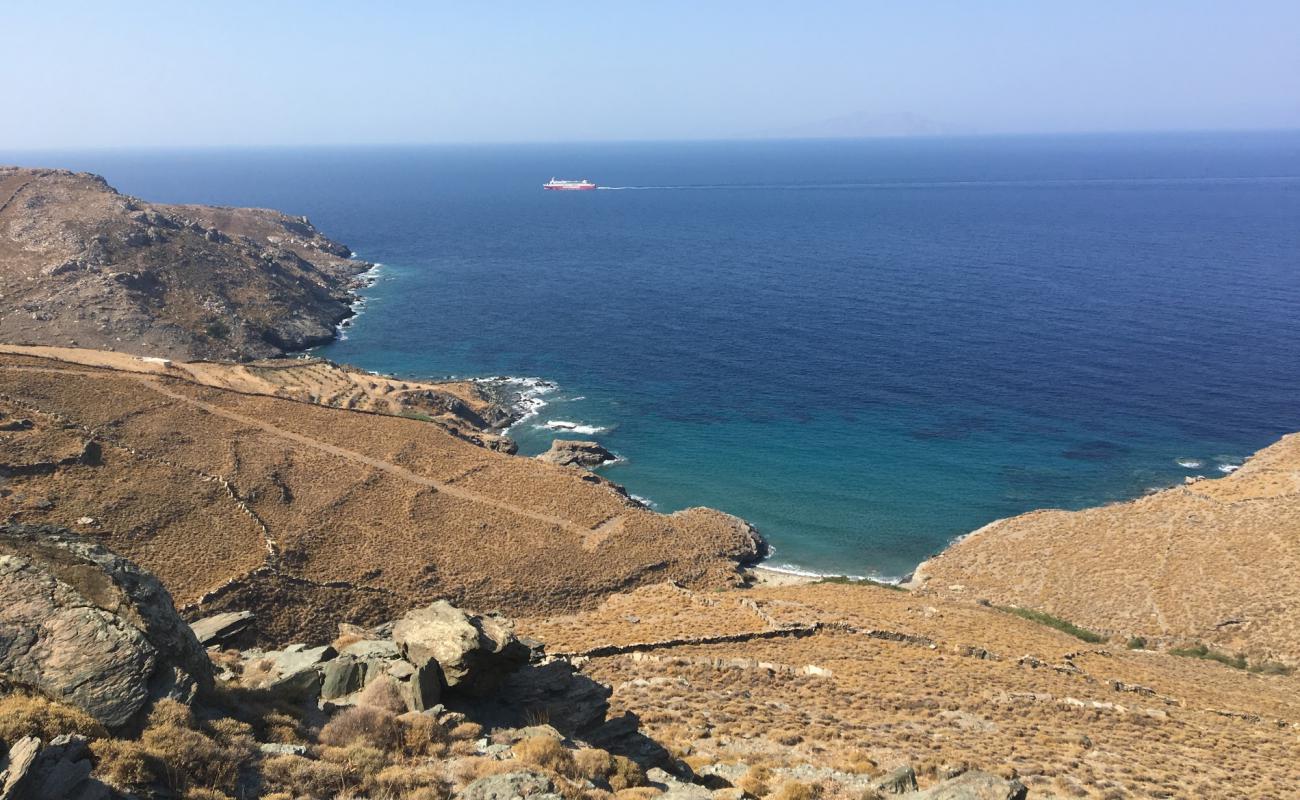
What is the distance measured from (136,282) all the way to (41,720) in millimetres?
98540

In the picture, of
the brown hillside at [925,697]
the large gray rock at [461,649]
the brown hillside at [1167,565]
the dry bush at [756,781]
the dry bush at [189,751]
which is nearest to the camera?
the dry bush at [189,751]

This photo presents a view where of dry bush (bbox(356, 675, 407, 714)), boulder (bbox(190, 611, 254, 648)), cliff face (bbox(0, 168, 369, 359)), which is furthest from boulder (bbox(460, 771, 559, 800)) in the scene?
cliff face (bbox(0, 168, 369, 359))

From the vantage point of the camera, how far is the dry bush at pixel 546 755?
16.8m

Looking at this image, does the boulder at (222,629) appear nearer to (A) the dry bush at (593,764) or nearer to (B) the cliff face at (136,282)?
(A) the dry bush at (593,764)

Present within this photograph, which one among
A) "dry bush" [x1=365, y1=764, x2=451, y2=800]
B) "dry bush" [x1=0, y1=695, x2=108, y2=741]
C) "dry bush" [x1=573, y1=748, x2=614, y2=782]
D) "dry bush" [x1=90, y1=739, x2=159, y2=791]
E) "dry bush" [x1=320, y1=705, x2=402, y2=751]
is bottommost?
"dry bush" [x1=573, y1=748, x2=614, y2=782]

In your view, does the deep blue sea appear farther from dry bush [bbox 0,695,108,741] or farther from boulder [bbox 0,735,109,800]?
boulder [bbox 0,735,109,800]

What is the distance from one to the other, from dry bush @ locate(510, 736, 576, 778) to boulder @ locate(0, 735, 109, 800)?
758cm

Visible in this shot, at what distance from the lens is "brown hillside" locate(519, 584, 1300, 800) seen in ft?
75.7

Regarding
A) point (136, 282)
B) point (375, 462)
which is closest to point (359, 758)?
point (375, 462)

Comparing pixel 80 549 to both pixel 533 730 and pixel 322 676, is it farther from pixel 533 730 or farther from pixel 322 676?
pixel 533 730

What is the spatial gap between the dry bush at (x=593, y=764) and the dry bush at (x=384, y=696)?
4241mm

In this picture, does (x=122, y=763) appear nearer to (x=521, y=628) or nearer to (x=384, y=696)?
(x=384, y=696)

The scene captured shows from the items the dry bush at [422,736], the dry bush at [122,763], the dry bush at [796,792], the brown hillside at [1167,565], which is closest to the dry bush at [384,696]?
the dry bush at [422,736]

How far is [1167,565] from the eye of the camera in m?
47.8
